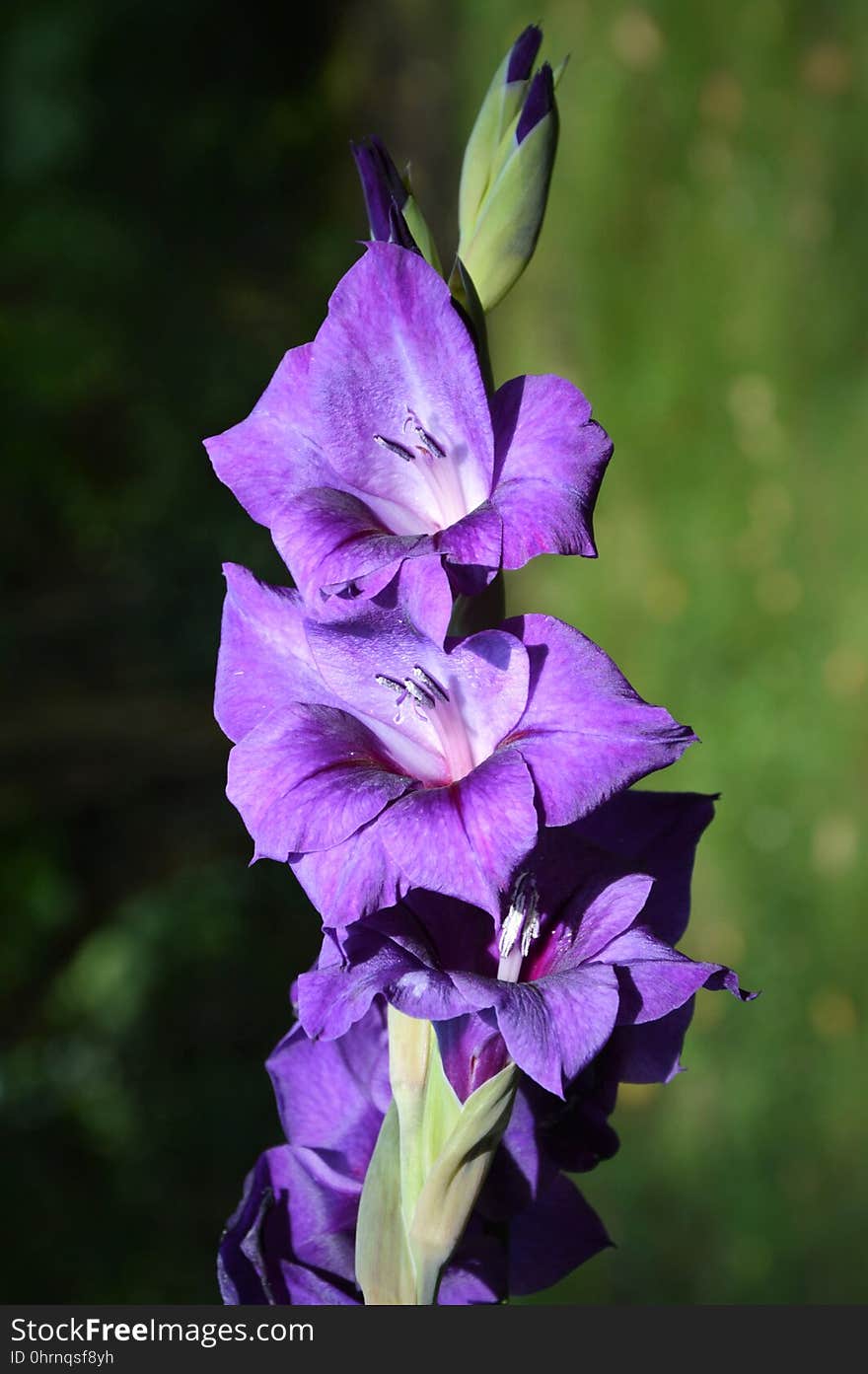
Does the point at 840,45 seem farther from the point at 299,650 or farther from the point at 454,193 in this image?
the point at 299,650

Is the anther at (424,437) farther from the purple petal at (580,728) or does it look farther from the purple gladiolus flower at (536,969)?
the purple gladiolus flower at (536,969)

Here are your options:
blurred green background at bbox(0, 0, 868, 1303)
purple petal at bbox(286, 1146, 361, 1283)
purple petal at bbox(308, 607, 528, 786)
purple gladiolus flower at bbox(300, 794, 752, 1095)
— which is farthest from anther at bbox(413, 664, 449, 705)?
blurred green background at bbox(0, 0, 868, 1303)

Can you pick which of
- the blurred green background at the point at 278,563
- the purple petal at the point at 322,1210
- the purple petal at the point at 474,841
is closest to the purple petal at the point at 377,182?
the purple petal at the point at 474,841

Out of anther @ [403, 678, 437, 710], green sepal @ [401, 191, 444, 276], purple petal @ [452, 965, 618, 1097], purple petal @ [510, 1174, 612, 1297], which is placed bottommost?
purple petal @ [510, 1174, 612, 1297]

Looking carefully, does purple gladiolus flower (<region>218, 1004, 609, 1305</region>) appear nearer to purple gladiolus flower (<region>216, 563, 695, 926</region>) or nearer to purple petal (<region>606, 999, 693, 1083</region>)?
purple petal (<region>606, 999, 693, 1083</region>)

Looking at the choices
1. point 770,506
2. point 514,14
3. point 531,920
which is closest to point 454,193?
point 514,14

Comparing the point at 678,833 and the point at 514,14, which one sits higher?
the point at 514,14
